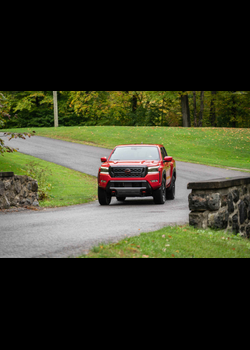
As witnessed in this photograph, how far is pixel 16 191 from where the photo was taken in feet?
45.4

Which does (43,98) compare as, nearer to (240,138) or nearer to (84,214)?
(240,138)

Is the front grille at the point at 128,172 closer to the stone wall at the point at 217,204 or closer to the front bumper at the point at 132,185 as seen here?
the front bumper at the point at 132,185

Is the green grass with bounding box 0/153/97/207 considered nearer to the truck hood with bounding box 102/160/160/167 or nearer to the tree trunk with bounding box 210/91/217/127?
the truck hood with bounding box 102/160/160/167

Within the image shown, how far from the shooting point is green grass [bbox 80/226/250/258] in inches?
244

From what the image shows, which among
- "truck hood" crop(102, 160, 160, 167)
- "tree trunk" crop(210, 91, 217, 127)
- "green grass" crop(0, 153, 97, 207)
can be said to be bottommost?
"green grass" crop(0, 153, 97, 207)

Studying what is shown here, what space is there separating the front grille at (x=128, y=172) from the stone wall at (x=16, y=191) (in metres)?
2.78

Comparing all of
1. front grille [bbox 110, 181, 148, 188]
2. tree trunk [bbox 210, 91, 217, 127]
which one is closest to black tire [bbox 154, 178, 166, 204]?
front grille [bbox 110, 181, 148, 188]

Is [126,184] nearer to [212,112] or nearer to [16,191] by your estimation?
[16,191]

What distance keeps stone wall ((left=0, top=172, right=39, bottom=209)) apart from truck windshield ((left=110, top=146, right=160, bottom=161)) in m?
2.84

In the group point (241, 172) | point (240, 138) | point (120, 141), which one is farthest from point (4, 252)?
point (240, 138)

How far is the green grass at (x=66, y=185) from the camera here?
15673mm

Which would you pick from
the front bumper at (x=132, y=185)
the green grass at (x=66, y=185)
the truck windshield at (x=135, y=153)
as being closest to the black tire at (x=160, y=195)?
the front bumper at (x=132, y=185)
